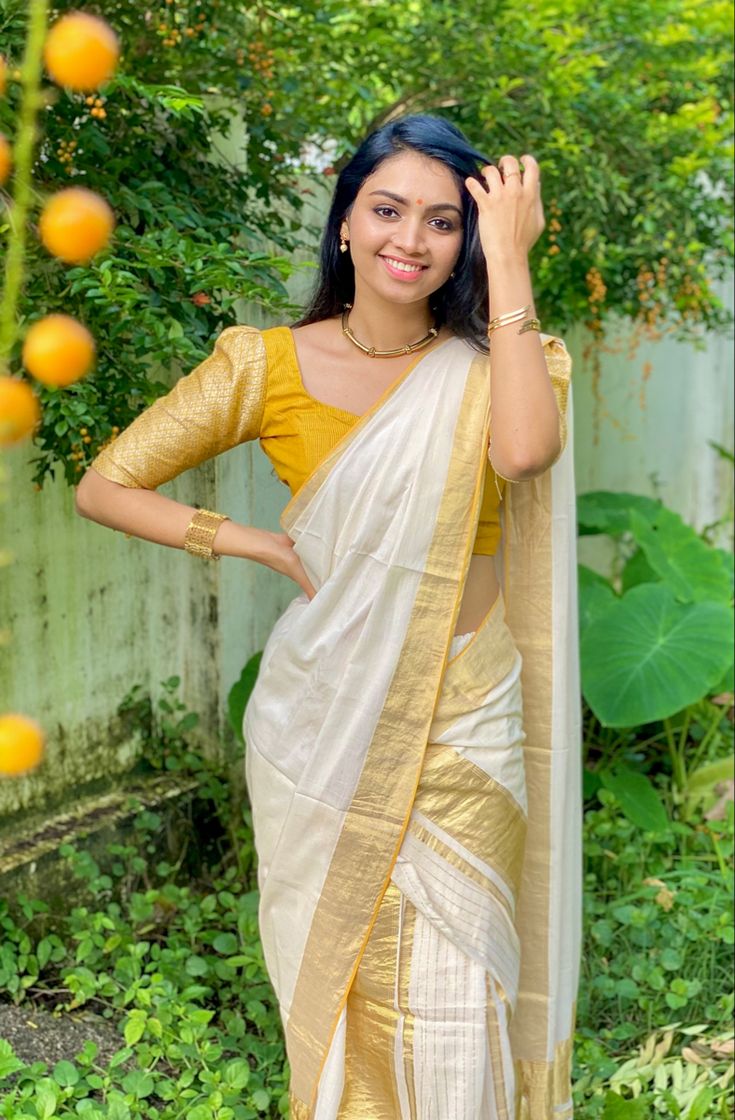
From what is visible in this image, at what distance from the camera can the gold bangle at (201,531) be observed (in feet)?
6.42

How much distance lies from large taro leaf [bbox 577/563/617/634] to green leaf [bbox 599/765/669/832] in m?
0.54

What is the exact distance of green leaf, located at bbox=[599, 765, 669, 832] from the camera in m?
3.54

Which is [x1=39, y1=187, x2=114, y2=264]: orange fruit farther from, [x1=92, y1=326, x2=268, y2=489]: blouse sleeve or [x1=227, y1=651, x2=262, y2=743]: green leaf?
[x1=227, y1=651, x2=262, y2=743]: green leaf

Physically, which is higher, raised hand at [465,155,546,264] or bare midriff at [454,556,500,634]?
raised hand at [465,155,546,264]

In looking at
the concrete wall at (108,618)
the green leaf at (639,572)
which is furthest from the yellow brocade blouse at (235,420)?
the green leaf at (639,572)

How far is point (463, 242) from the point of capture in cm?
196

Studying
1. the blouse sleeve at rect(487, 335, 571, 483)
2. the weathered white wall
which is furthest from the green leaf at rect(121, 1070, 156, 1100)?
the weathered white wall

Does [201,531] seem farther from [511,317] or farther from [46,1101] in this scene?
[46,1101]

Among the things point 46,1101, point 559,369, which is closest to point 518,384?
point 559,369

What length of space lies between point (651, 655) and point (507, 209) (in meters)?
2.06

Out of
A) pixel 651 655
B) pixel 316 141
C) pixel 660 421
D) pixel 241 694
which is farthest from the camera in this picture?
pixel 660 421

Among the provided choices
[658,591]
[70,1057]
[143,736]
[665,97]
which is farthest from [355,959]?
[665,97]

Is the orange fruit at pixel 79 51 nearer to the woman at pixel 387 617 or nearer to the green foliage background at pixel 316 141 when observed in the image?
the woman at pixel 387 617

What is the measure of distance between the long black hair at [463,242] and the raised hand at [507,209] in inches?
4.3
